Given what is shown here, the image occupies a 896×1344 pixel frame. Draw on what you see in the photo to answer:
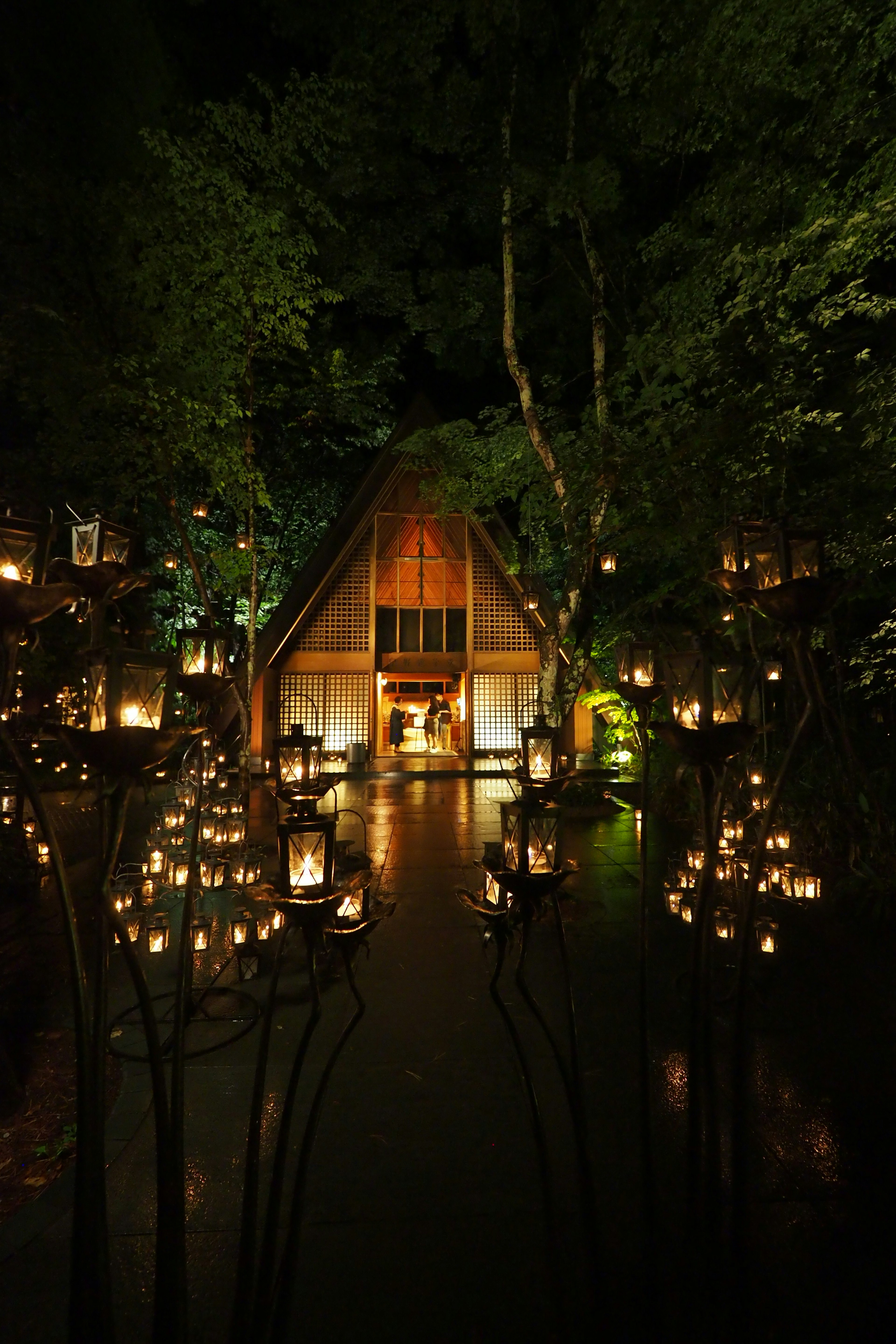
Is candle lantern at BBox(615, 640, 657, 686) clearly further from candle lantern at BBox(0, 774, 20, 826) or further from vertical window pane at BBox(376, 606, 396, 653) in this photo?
vertical window pane at BBox(376, 606, 396, 653)

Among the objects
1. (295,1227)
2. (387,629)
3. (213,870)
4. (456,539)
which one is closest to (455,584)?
(456,539)

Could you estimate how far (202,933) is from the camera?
4.50m

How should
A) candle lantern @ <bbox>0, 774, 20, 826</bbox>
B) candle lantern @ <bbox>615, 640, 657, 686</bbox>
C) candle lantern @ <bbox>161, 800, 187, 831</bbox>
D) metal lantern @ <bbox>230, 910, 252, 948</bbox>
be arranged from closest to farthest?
candle lantern @ <bbox>615, 640, 657, 686</bbox>, metal lantern @ <bbox>230, 910, 252, 948</bbox>, candle lantern @ <bbox>161, 800, 187, 831</bbox>, candle lantern @ <bbox>0, 774, 20, 826</bbox>

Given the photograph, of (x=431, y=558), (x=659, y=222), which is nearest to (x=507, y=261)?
(x=659, y=222)

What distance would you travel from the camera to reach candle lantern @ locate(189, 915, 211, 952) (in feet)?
14.6

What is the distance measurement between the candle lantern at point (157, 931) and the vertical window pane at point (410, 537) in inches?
609

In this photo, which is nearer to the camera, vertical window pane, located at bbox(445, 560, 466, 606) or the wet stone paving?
the wet stone paving

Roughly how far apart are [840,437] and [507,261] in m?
7.54

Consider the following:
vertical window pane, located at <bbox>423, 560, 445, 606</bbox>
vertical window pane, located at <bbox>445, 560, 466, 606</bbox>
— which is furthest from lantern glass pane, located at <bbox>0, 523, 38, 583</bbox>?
vertical window pane, located at <bbox>445, 560, 466, 606</bbox>

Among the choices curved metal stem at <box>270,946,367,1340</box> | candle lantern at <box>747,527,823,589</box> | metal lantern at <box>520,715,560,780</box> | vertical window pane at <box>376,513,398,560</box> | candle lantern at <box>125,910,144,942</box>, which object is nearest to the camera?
curved metal stem at <box>270,946,367,1340</box>

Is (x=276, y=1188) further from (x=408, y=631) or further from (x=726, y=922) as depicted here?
(x=408, y=631)

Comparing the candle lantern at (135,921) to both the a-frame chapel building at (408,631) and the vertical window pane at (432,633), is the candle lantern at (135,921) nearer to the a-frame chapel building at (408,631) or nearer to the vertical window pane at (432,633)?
the a-frame chapel building at (408,631)

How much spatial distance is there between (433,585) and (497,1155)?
1709cm

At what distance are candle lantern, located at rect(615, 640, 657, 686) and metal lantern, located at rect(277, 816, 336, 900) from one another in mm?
2228
